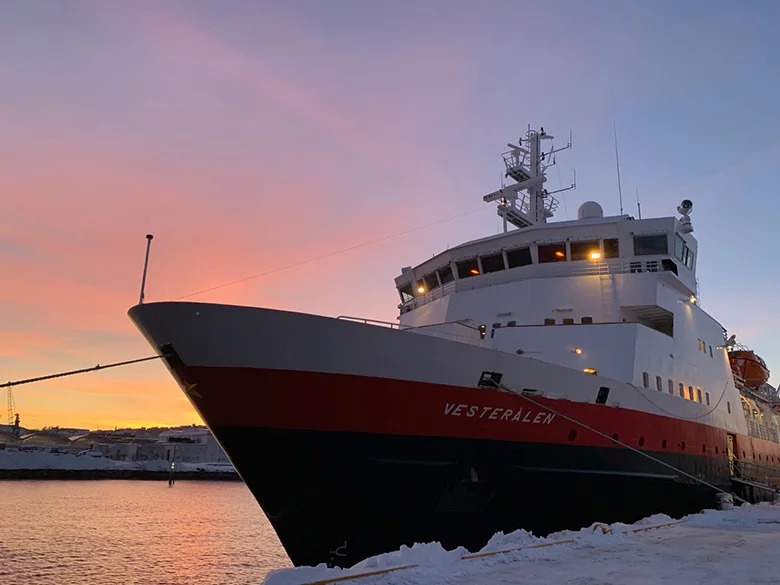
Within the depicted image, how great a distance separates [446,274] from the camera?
17.1 meters

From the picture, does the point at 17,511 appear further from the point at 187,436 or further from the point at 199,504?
the point at 187,436

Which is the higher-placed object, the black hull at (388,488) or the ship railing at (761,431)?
the ship railing at (761,431)

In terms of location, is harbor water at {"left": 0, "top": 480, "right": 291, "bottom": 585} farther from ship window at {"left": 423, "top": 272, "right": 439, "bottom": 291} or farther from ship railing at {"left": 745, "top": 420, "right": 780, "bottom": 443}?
ship railing at {"left": 745, "top": 420, "right": 780, "bottom": 443}

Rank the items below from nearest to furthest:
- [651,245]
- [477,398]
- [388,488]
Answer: [388,488], [477,398], [651,245]

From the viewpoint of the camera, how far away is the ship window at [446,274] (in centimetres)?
1691

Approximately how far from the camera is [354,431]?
8.90 meters

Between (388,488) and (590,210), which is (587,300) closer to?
(590,210)

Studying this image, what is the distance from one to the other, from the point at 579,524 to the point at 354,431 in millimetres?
5801

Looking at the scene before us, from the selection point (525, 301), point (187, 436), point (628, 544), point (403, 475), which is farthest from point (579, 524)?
point (187, 436)

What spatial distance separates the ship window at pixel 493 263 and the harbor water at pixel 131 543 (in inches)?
447

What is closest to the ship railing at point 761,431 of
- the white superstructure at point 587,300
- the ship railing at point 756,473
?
the ship railing at point 756,473

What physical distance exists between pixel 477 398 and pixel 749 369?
20433 millimetres

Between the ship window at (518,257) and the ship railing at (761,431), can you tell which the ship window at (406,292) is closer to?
the ship window at (518,257)

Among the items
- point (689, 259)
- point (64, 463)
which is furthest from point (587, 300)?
point (64, 463)
